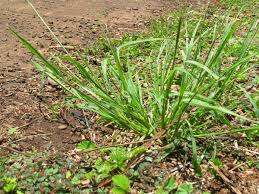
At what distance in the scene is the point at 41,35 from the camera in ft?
11.1

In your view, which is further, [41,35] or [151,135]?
[41,35]

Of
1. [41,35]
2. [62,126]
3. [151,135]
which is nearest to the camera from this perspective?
[151,135]

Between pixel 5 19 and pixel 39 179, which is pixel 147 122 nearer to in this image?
pixel 39 179

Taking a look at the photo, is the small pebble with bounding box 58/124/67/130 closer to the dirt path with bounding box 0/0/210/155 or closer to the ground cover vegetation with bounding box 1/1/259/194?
the dirt path with bounding box 0/0/210/155

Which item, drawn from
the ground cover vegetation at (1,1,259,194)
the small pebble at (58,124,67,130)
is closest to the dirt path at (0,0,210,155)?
the small pebble at (58,124,67,130)

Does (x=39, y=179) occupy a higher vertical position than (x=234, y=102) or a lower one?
lower

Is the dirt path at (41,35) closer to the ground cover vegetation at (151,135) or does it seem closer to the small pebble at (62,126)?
the small pebble at (62,126)

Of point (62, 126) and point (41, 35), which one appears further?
point (41, 35)

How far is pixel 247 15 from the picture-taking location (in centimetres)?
412

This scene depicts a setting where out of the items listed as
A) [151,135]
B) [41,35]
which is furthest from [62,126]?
[41,35]

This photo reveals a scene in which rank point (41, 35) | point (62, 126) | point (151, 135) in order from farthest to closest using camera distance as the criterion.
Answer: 1. point (41, 35)
2. point (62, 126)
3. point (151, 135)

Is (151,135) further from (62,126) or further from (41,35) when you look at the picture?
(41,35)

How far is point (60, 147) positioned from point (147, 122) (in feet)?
1.61

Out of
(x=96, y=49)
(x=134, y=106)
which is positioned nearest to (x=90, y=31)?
(x=96, y=49)
